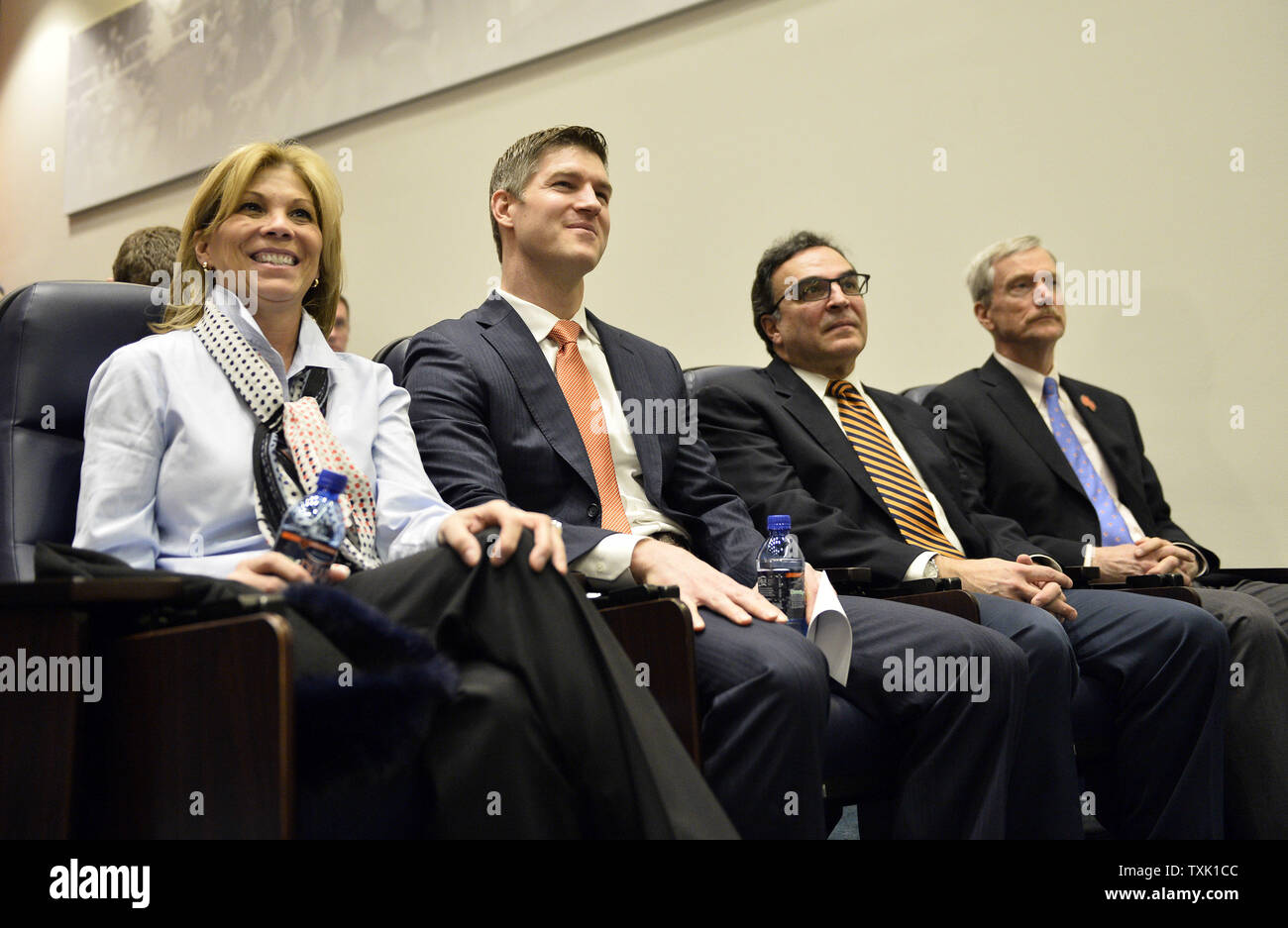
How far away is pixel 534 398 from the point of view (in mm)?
2117

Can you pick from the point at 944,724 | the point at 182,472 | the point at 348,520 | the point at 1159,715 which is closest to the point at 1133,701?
the point at 1159,715

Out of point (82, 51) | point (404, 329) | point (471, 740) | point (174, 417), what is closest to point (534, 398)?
point (174, 417)

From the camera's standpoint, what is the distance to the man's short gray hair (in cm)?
322

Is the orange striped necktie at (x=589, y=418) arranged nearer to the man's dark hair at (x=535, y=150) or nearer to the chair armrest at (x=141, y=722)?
the man's dark hair at (x=535, y=150)

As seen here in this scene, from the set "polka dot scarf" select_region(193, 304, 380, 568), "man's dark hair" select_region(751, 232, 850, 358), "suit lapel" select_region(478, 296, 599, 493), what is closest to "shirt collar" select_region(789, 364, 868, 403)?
"man's dark hair" select_region(751, 232, 850, 358)

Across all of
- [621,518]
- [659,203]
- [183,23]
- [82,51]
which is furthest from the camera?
[82,51]

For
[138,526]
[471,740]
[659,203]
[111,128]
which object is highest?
[111,128]

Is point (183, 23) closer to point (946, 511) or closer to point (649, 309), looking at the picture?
point (649, 309)

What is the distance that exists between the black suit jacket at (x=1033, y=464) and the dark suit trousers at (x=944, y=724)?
0.94 meters

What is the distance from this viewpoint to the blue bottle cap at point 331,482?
1587 mm

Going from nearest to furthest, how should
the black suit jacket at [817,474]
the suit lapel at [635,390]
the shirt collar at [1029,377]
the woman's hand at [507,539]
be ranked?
the woman's hand at [507,539] → the suit lapel at [635,390] → the black suit jacket at [817,474] → the shirt collar at [1029,377]

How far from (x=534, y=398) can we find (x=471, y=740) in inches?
37.1

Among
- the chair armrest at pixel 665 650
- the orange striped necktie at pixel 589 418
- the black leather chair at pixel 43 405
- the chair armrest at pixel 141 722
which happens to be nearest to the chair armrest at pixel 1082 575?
the orange striped necktie at pixel 589 418

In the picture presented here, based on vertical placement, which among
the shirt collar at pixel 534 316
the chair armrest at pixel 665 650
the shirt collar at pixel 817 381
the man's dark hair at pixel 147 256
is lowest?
the chair armrest at pixel 665 650
